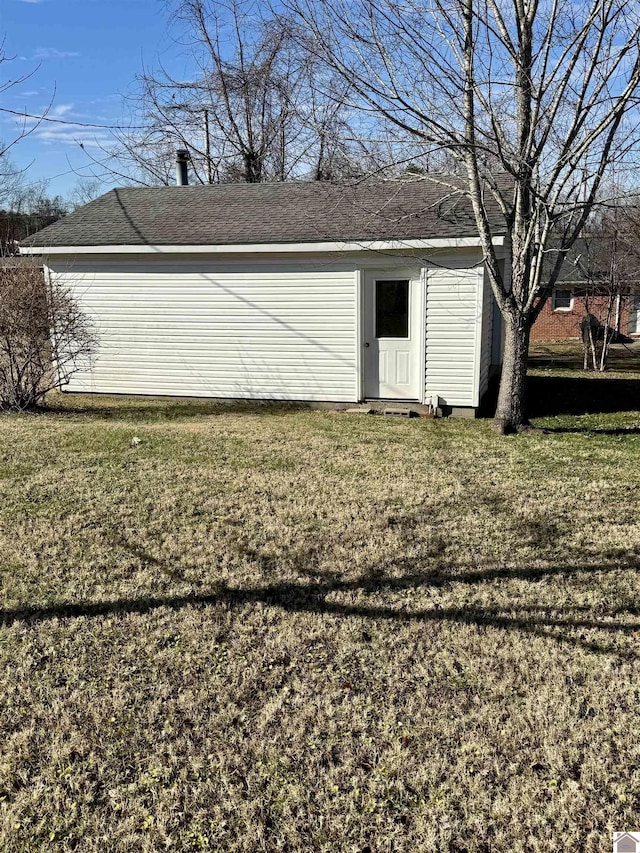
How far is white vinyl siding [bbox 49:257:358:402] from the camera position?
10641mm

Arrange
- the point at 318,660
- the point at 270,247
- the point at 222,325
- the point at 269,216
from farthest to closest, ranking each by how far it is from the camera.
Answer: the point at 269,216 < the point at 222,325 < the point at 270,247 < the point at 318,660

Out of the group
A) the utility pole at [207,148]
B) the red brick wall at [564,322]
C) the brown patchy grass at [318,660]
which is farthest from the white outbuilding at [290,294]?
the red brick wall at [564,322]

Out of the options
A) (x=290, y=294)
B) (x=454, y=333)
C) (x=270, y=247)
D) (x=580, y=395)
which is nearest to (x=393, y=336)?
(x=454, y=333)

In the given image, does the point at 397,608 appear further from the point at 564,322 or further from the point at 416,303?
the point at 564,322

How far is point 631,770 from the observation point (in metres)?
2.72

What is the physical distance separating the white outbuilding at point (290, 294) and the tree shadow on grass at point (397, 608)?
5.95m

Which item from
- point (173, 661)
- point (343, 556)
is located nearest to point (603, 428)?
point (343, 556)

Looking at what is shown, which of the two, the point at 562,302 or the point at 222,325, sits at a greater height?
the point at 562,302

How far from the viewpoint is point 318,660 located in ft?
11.7

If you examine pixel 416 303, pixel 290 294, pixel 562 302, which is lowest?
pixel 416 303

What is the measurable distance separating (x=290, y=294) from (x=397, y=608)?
7473mm

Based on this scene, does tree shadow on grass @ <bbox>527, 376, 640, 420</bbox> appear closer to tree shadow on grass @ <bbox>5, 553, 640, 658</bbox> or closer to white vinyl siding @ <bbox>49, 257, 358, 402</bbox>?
white vinyl siding @ <bbox>49, 257, 358, 402</bbox>

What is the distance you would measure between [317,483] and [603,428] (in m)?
5.00

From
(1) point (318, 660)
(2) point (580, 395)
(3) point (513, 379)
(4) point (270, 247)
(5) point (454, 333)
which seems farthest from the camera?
(2) point (580, 395)
